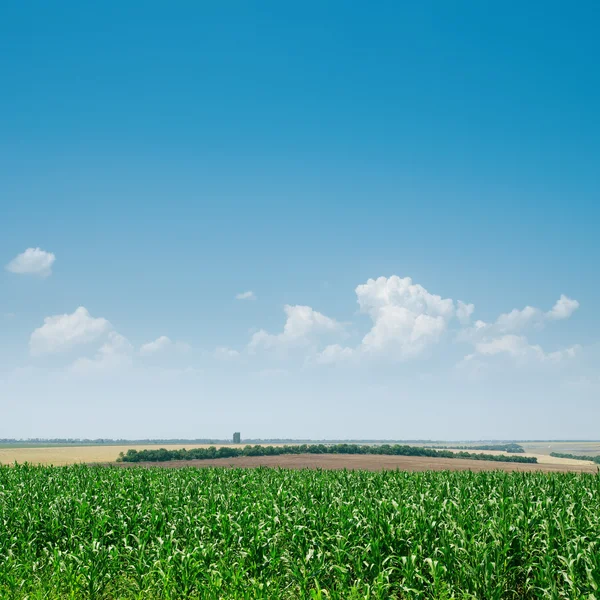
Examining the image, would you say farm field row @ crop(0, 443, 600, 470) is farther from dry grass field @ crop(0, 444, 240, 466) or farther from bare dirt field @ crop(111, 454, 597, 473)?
bare dirt field @ crop(111, 454, 597, 473)

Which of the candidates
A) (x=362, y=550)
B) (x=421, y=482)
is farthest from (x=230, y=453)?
(x=362, y=550)

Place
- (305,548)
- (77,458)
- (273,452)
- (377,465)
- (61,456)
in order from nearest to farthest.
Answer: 1. (305,548)
2. (377,465)
3. (77,458)
4. (61,456)
5. (273,452)

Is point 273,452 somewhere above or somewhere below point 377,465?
below

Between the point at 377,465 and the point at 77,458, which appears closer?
the point at 377,465

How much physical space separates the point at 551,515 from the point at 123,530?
36.3 ft

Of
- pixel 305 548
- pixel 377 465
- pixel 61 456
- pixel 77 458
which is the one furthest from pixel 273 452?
pixel 305 548

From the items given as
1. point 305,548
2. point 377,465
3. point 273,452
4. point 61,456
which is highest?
point 305,548

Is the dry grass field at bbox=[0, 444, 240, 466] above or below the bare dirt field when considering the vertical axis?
below

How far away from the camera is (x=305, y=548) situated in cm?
1164

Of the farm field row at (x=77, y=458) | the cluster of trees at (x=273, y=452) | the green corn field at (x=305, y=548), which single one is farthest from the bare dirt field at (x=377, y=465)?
the green corn field at (x=305, y=548)

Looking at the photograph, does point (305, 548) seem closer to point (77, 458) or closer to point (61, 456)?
point (77, 458)

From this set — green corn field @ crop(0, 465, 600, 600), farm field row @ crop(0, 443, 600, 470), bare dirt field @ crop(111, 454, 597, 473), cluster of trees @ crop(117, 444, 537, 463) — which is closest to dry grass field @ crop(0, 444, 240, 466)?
farm field row @ crop(0, 443, 600, 470)

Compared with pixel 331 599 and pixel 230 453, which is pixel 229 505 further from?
pixel 230 453

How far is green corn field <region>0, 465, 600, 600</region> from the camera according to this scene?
9.70 metres
